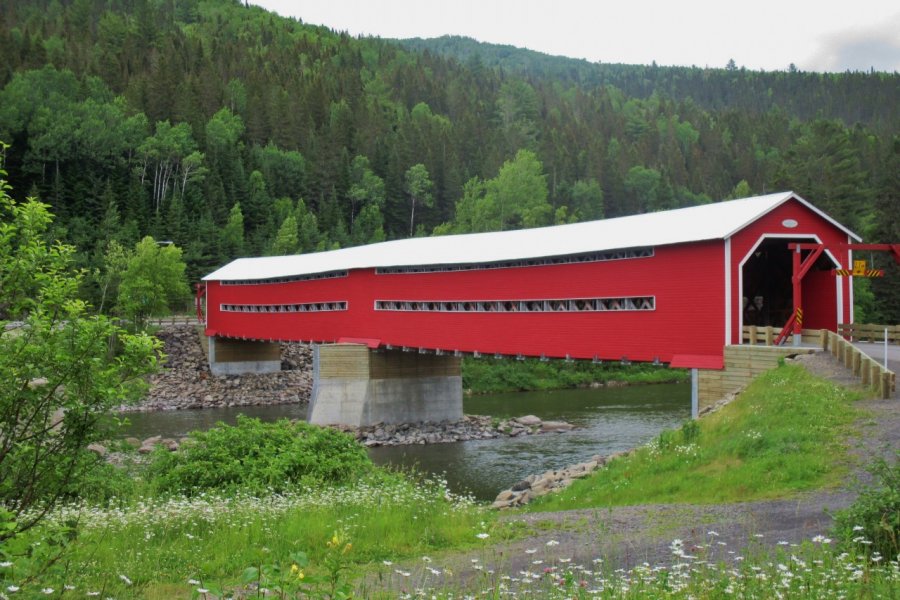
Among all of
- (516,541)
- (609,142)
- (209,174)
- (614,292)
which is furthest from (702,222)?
(609,142)

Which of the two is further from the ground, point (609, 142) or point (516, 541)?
point (609, 142)

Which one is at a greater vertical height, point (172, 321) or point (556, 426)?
point (172, 321)

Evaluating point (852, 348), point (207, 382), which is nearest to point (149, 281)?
point (207, 382)

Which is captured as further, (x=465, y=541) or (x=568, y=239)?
(x=568, y=239)

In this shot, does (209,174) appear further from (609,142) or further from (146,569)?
(146,569)

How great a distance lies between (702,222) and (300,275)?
1991 cm

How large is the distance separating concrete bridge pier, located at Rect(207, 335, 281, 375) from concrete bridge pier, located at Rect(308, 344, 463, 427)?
15.4 meters

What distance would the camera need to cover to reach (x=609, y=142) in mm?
105750

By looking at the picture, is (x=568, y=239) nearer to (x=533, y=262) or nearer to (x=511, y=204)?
(x=533, y=262)

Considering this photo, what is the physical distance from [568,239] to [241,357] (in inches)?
1054

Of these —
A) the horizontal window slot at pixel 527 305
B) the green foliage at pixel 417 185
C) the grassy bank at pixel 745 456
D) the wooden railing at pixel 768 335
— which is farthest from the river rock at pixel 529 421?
the green foliage at pixel 417 185

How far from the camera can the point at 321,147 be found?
7831 centimetres

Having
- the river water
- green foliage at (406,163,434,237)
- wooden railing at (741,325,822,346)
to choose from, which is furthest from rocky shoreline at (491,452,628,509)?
green foliage at (406,163,434,237)

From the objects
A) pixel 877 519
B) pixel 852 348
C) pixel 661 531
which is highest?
pixel 852 348
